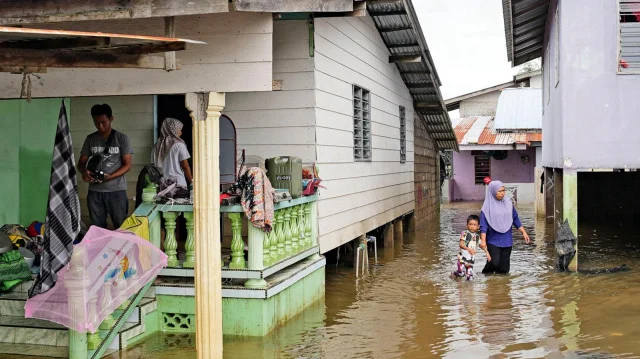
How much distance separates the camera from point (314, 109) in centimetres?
1001

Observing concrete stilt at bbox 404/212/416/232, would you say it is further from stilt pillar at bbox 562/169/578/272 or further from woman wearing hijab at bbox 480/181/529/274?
stilt pillar at bbox 562/169/578/272

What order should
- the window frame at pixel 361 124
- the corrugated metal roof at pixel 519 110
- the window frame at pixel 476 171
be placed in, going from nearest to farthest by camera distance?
the window frame at pixel 361 124
the corrugated metal roof at pixel 519 110
the window frame at pixel 476 171

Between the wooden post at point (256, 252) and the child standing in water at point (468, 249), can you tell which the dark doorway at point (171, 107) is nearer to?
the wooden post at point (256, 252)

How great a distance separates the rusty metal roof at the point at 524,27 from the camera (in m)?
14.5

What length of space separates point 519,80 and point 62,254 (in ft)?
93.7

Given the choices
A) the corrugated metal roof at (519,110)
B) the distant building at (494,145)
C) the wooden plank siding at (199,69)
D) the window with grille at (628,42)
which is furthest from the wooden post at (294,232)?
the distant building at (494,145)

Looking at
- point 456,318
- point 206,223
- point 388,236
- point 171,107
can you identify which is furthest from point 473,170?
point 206,223

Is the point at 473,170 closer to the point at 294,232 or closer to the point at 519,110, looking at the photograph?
the point at 519,110

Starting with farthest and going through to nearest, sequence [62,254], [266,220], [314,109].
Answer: [314,109] → [266,220] → [62,254]

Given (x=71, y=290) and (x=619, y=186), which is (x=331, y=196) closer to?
(x=71, y=290)

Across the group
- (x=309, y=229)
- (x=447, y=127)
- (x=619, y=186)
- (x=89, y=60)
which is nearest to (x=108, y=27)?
(x=89, y=60)

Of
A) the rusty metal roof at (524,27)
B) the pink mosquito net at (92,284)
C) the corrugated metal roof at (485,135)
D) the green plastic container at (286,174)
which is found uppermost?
the rusty metal roof at (524,27)

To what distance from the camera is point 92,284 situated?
6.90 meters

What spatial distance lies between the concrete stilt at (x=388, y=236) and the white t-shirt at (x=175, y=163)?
305 inches
